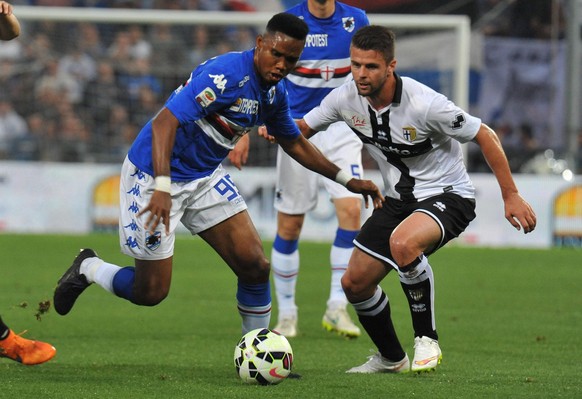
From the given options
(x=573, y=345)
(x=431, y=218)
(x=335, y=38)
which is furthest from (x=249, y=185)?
(x=431, y=218)

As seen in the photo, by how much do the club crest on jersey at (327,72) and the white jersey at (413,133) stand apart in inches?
73.2

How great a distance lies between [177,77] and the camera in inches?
749

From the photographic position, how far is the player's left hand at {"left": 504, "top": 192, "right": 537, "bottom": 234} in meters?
6.22

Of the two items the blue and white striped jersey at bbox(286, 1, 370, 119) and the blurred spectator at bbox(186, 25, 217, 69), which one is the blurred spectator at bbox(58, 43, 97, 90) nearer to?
the blurred spectator at bbox(186, 25, 217, 69)

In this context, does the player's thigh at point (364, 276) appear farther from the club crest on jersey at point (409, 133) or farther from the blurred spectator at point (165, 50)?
the blurred spectator at point (165, 50)

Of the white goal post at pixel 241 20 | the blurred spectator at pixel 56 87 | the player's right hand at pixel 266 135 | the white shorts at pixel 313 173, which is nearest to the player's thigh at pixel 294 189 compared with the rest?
the white shorts at pixel 313 173

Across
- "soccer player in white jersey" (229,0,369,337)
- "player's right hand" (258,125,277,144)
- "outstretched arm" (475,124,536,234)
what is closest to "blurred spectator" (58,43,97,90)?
"soccer player in white jersey" (229,0,369,337)

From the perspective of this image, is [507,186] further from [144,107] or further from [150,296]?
[144,107]

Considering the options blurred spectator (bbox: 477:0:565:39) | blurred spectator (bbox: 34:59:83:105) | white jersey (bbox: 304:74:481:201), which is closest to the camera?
white jersey (bbox: 304:74:481:201)

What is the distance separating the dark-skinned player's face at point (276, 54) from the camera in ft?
20.1

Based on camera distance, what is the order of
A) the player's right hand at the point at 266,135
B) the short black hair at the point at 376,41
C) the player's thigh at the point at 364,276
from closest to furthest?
the short black hair at the point at 376,41
the player's thigh at the point at 364,276
the player's right hand at the point at 266,135

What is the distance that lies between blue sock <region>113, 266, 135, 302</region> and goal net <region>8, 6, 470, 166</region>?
10971 mm

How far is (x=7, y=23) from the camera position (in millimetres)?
6137

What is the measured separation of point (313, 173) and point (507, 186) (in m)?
2.88
